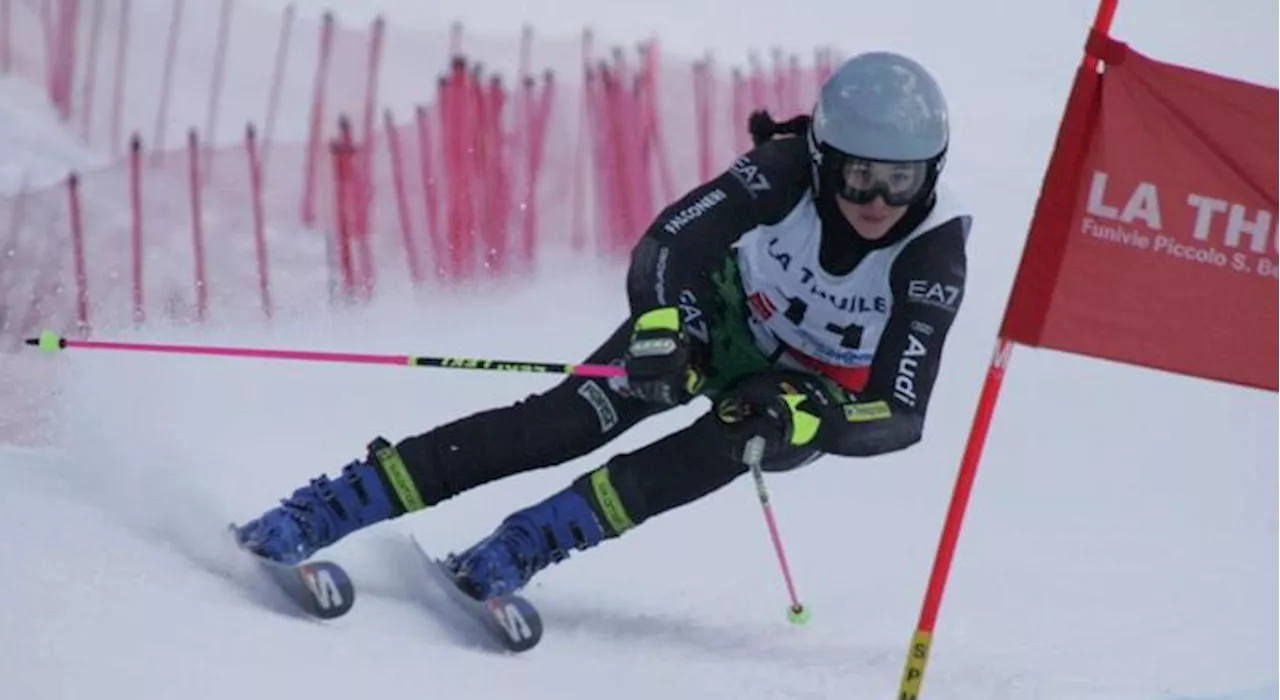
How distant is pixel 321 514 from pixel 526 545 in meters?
0.40

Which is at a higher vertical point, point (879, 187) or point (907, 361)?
point (879, 187)

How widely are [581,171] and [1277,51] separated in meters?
2.48

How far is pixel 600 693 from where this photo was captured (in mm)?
3512

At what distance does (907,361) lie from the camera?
3.51m

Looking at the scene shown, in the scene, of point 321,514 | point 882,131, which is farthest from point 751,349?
point 321,514

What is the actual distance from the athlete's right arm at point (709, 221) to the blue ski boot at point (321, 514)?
1.97ft

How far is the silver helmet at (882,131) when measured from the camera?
355 cm

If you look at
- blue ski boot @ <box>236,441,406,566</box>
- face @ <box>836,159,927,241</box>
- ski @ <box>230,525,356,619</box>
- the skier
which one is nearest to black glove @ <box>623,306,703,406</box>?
the skier

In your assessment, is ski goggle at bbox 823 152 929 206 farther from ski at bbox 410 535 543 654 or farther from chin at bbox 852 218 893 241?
ski at bbox 410 535 543 654

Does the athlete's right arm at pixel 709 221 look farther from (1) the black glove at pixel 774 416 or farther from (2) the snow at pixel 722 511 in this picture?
(2) the snow at pixel 722 511

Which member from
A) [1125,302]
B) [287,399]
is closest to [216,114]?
[287,399]

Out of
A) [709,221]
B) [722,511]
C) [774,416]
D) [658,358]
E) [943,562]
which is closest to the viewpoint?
[943,562]

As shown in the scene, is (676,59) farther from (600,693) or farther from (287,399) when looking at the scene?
(600,693)

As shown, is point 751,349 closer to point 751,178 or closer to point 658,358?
point 751,178
